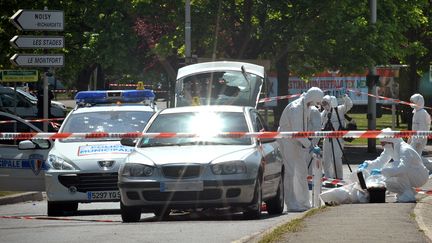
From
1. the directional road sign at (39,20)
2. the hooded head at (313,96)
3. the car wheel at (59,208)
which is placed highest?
the directional road sign at (39,20)

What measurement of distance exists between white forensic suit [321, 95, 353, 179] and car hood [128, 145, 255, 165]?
32.9ft

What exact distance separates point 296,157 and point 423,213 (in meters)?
3.64

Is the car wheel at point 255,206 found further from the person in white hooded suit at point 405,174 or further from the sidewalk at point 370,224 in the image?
the person in white hooded suit at point 405,174

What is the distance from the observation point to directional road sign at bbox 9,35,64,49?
2397 cm

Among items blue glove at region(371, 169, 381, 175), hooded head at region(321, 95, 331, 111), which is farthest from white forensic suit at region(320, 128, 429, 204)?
hooded head at region(321, 95, 331, 111)

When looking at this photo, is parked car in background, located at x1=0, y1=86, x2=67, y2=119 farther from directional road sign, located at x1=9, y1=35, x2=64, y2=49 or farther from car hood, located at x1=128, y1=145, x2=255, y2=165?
car hood, located at x1=128, y1=145, x2=255, y2=165

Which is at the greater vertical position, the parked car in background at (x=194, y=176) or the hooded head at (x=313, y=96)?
the hooded head at (x=313, y=96)

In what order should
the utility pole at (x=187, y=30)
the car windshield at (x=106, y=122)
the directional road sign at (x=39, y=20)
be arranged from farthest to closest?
the utility pole at (x=187, y=30), the directional road sign at (x=39, y=20), the car windshield at (x=106, y=122)

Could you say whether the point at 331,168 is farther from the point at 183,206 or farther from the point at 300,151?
the point at 183,206

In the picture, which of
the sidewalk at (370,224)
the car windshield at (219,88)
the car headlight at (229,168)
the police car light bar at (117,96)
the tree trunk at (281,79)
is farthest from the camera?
the tree trunk at (281,79)

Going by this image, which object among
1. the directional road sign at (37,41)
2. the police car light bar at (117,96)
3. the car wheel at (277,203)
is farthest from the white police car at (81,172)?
the directional road sign at (37,41)

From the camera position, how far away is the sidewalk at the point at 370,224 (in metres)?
11.4

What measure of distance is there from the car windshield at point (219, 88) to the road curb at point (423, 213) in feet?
42.5

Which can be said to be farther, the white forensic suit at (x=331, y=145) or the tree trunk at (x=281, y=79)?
the tree trunk at (x=281, y=79)
